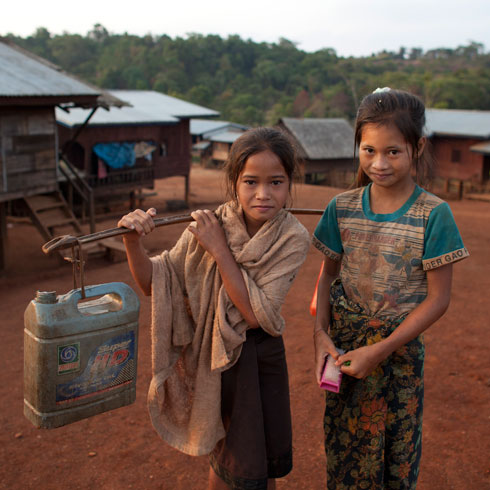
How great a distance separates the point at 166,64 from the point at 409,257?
145 feet

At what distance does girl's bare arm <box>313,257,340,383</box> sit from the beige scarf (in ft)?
0.64

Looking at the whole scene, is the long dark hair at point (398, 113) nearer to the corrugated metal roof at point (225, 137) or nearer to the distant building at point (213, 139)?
the corrugated metal roof at point (225, 137)

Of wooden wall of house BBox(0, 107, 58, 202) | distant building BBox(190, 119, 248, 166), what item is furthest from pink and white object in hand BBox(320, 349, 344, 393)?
distant building BBox(190, 119, 248, 166)

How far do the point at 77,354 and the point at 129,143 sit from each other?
1459 cm

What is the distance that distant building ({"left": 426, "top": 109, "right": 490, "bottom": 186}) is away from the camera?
20406 millimetres

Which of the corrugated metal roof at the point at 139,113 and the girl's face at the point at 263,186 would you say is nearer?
the girl's face at the point at 263,186

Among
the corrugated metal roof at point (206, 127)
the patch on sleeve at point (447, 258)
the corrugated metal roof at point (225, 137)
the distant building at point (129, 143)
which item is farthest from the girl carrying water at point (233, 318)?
the corrugated metal roof at point (206, 127)

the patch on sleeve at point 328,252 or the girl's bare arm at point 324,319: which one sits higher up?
the patch on sleeve at point 328,252

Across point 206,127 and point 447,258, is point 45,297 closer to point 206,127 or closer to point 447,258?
point 447,258

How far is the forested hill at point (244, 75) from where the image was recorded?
34938 mm

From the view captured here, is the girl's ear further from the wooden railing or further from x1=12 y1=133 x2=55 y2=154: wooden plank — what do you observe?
the wooden railing

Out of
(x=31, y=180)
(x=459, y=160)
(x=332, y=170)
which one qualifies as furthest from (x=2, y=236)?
(x=459, y=160)

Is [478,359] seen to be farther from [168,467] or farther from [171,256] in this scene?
[171,256]

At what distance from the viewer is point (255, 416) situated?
1949 mm
